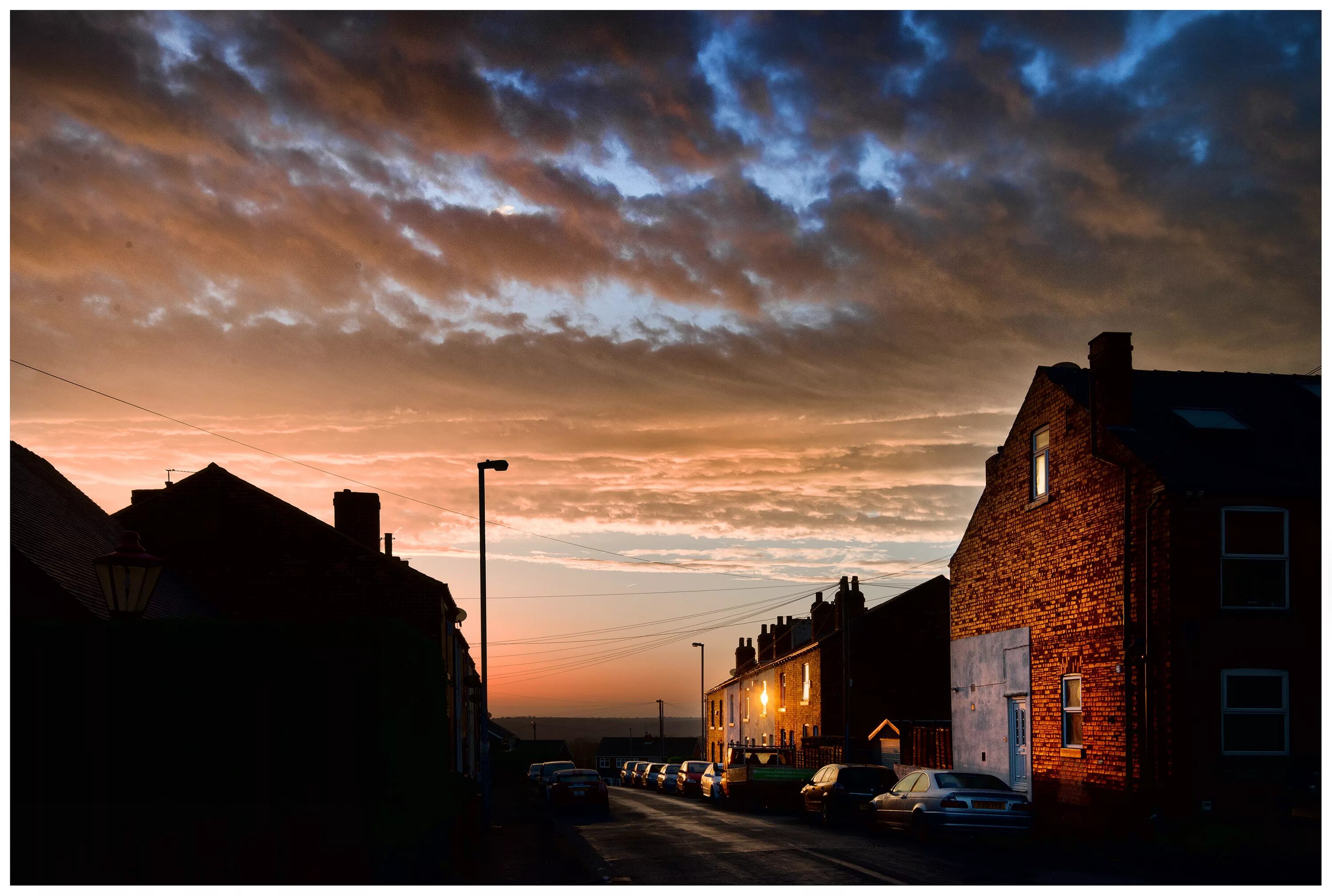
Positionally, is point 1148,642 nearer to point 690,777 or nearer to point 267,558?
point 267,558

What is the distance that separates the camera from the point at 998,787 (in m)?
22.5

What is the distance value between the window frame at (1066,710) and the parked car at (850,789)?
5147 millimetres

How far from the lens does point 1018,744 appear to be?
28.5 metres

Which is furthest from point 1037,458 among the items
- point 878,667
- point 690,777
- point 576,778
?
point 690,777

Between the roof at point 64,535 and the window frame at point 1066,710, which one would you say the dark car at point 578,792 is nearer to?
the roof at point 64,535

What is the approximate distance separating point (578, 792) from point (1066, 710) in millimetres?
18754

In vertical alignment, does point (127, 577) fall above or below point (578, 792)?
above

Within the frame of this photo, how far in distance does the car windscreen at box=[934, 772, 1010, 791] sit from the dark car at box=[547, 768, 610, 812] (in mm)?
19059

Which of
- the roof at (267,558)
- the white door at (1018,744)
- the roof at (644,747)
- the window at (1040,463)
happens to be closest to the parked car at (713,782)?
the roof at (267,558)

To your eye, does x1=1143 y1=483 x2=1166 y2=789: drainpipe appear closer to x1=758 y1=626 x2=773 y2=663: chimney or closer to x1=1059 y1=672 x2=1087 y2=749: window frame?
x1=1059 y1=672 x2=1087 y2=749: window frame

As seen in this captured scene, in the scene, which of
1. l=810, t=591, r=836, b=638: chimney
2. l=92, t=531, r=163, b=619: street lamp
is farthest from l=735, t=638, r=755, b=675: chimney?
l=92, t=531, r=163, b=619: street lamp

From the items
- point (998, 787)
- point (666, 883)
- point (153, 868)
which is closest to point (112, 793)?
point (153, 868)

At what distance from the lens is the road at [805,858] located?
52.4ft

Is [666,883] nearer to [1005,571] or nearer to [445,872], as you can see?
[445,872]
